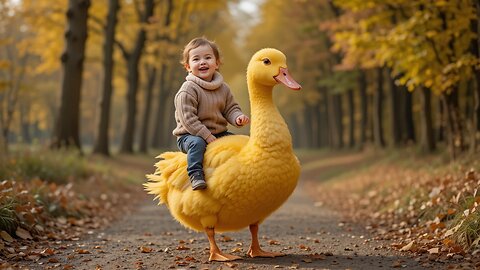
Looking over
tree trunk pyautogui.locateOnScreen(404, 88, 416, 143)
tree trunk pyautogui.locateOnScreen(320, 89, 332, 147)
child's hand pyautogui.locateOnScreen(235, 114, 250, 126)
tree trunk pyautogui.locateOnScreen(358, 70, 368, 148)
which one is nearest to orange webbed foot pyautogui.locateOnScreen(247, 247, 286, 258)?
child's hand pyautogui.locateOnScreen(235, 114, 250, 126)

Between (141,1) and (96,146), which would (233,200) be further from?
(141,1)

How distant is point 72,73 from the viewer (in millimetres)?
14477

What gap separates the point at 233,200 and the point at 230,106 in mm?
1051

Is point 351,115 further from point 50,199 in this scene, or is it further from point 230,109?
point 230,109

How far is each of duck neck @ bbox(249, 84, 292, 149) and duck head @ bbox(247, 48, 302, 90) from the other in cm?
10

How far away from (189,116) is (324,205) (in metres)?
6.89

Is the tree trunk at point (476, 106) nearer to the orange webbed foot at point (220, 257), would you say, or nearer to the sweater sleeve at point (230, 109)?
the sweater sleeve at point (230, 109)

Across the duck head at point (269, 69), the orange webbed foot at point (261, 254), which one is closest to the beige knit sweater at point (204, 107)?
the duck head at point (269, 69)

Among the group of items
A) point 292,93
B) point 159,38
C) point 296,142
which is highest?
point 159,38

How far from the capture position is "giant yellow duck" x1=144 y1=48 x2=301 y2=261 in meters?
4.68

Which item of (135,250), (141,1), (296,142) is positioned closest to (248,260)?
(135,250)

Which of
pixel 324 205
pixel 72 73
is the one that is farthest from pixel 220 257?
pixel 72 73

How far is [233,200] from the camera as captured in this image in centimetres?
475

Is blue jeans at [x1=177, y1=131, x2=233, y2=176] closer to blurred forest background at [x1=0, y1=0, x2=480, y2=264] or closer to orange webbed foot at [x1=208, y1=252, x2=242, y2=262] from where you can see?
orange webbed foot at [x1=208, y1=252, x2=242, y2=262]
